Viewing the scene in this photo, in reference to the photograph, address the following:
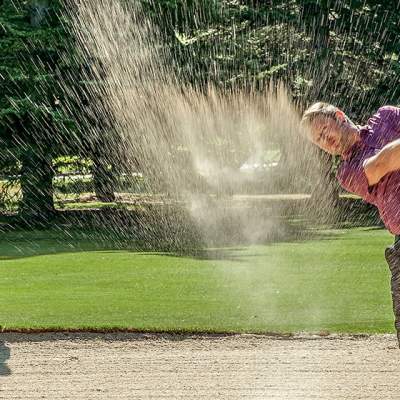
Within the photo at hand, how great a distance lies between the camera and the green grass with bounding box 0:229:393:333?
10.3 m

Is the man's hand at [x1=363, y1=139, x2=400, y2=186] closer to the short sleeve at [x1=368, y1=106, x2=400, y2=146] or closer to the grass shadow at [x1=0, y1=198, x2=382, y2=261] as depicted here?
the short sleeve at [x1=368, y1=106, x2=400, y2=146]

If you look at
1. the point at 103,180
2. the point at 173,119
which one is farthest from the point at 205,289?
the point at 103,180

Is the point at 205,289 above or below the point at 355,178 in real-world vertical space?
below

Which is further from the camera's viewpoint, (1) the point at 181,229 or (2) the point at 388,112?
(1) the point at 181,229

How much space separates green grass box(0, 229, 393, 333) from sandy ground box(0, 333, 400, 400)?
57 cm

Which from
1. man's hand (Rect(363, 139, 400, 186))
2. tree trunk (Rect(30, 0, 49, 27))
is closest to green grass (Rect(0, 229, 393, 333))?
man's hand (Rect(363, 139, 400, 186))

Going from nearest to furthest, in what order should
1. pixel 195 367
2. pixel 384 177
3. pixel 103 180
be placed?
pixel 384 177
pixel 195 367
pixel 103 180

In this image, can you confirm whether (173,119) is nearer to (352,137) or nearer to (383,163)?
(352,137)

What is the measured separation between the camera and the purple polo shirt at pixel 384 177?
186 inches

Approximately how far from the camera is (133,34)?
2125 cm

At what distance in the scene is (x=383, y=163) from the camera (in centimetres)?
428

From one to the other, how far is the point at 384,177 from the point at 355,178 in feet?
0.50

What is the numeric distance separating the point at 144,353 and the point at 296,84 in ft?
50.6

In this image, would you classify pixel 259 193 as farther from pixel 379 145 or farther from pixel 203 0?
pixel 379 145
